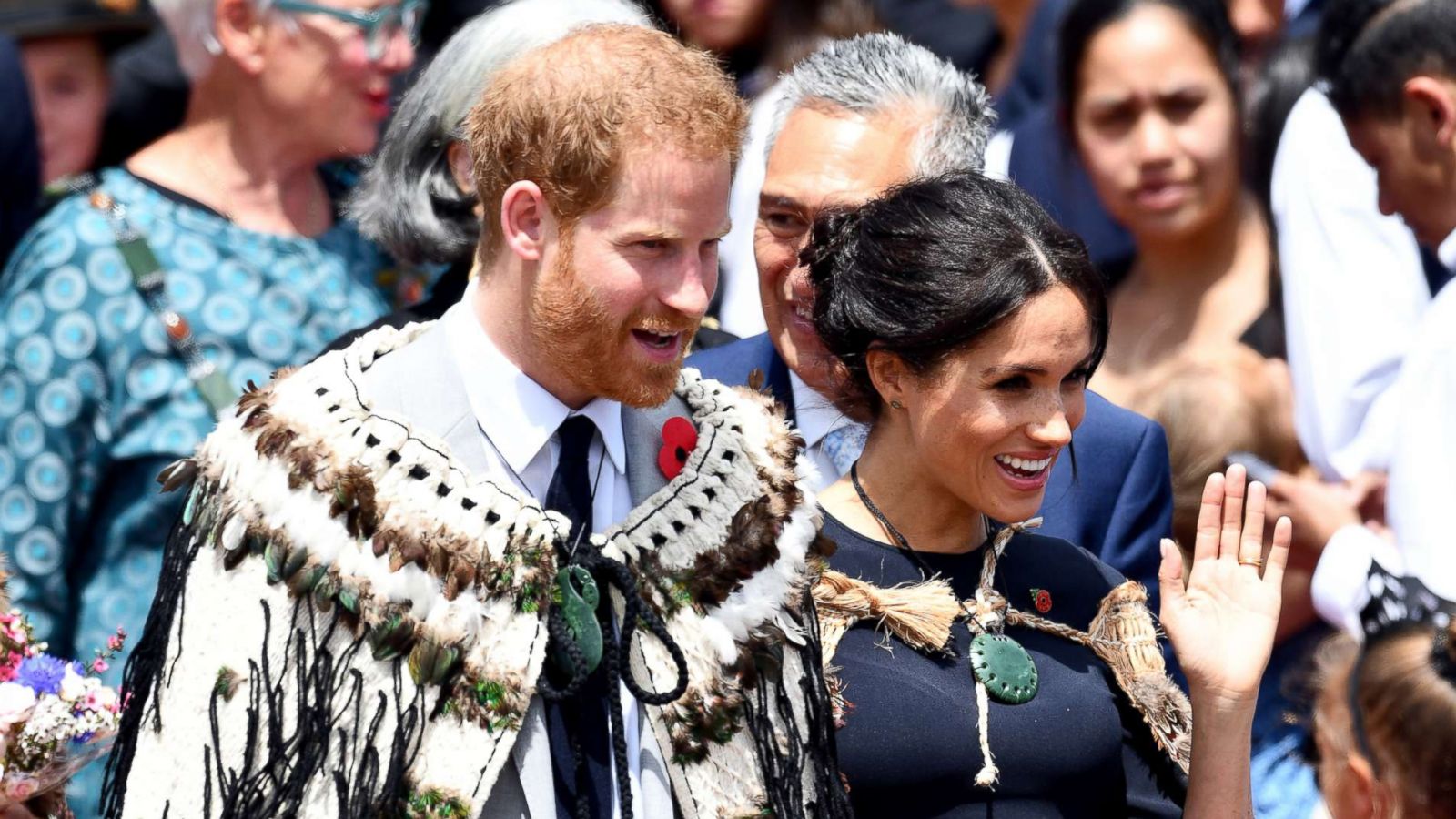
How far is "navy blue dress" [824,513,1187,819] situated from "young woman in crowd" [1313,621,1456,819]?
15.8 inches

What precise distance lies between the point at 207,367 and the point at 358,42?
889mm

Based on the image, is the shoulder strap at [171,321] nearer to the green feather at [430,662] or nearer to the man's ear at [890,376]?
the man's ear at [890,376]

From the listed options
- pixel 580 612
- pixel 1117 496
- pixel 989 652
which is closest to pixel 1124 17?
pixel 1117 496

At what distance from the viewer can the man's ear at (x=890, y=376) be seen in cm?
329

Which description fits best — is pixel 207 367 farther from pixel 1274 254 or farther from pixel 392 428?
pixel 1274 254

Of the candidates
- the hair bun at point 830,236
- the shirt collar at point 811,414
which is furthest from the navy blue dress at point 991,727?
the shirt collar at point 811,414

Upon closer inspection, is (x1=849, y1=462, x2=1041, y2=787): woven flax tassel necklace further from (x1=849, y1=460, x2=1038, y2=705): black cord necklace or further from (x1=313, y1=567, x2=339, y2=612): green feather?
(x1=313, y1=567, x2=339, y2=612): green feather

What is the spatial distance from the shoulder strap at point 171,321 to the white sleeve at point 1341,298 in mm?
2498

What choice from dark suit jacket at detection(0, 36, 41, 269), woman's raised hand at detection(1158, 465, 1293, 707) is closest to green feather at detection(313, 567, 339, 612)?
woman's raised hand at detection(1158, 465, 1293, 707)

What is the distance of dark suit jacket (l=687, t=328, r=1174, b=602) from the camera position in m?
3.83

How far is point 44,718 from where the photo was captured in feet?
9.82

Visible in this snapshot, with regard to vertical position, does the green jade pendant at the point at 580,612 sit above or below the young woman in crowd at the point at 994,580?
below

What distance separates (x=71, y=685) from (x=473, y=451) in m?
0.81

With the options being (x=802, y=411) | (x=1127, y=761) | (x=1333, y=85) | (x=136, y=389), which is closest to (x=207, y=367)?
(x=136, y=389)
